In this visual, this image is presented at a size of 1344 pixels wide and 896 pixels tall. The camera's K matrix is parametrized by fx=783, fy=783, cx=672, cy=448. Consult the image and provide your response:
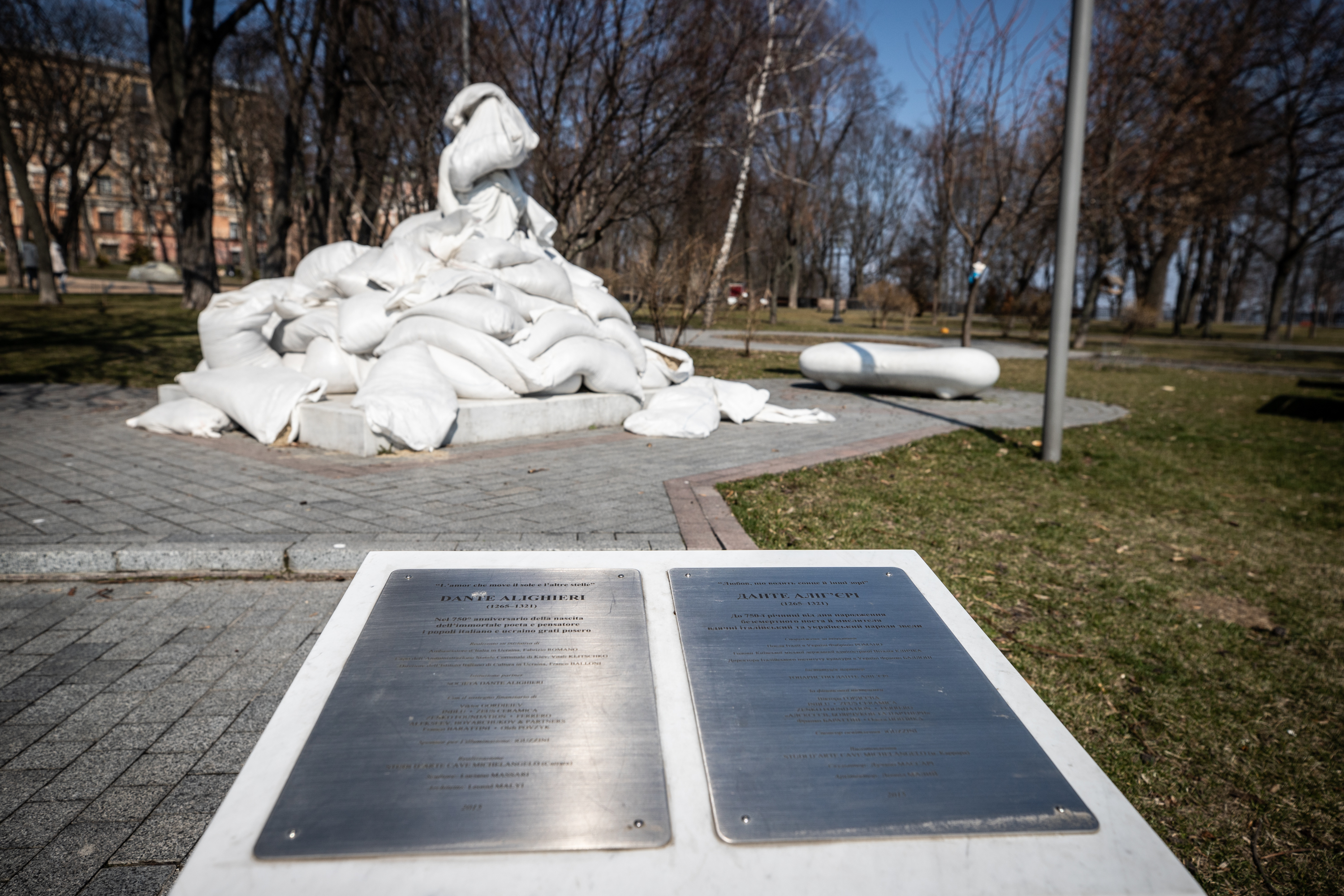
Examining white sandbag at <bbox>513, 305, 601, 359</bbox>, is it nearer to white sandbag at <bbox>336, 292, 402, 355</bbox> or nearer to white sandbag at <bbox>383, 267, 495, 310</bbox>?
white sandbag at <bbox>383, 267, 495, 310</bbox>

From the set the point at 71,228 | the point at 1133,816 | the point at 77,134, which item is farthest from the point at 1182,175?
the point at 71,228

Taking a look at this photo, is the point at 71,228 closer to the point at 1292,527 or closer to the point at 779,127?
the point at 779,127

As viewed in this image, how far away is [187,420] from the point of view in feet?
21.1

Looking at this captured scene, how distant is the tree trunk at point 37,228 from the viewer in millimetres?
16516

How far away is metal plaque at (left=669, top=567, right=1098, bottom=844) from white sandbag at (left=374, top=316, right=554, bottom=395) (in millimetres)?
4850

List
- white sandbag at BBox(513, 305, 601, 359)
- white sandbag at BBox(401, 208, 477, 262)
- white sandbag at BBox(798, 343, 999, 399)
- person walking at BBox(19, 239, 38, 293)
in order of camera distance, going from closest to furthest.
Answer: white sandbag at BBox(513, 305, 601, 359)
white sandbag at BBox(401, 208, 477, 262)
white sandbag at BBox(798, 343, 999, 399)
person walking at BBox(19, 239, 38, 293)

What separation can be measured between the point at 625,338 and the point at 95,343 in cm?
1005

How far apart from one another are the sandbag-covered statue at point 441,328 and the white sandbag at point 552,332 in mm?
16

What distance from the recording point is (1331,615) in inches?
139

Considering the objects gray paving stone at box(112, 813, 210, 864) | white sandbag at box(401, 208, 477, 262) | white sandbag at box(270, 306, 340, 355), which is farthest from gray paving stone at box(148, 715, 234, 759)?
white sandbag at box(401, 208, 477, 262)

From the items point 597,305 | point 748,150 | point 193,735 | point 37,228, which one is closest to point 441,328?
point 597,305

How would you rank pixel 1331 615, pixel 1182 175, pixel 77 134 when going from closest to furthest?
pixel 1331 615 < pixel 1182 175 < pixel 77 134

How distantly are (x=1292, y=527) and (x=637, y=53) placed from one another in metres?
11.9

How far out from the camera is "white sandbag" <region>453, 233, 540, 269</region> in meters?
7.23
